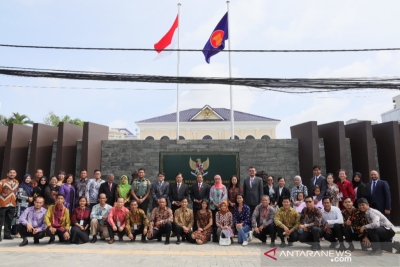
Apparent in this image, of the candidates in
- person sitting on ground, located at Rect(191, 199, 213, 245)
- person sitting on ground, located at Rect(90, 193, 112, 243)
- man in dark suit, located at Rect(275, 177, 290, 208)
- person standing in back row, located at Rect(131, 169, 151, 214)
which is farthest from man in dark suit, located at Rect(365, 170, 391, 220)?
person sitting on ground, located at Rect(90, 193, 112, 243)

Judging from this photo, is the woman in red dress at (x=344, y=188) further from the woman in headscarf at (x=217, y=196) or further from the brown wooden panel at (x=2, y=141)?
the brown wooden panel at (x=2, y=141)

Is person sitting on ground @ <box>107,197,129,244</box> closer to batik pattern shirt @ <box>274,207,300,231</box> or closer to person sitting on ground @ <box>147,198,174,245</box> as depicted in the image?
person sitting on ground @ <box>147,198,174,245</box>

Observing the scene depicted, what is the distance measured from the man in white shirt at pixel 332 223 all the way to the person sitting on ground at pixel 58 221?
5.12 m

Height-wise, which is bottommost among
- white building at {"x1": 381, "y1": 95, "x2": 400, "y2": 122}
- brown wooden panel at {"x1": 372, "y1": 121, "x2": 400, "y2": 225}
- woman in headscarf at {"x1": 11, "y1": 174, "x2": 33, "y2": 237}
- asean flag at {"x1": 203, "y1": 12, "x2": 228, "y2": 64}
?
woman in headscarf at {"x1": 11, "y1": 174, "x2": 33, "y2": 237}

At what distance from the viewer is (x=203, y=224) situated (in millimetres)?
6688

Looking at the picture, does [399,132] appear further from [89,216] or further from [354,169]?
[89,216]

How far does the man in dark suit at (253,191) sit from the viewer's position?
709 centimetres

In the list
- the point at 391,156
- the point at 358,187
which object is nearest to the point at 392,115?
the point at 391,156

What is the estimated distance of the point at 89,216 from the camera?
6.75 meters

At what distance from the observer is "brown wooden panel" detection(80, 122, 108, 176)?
9.35 m

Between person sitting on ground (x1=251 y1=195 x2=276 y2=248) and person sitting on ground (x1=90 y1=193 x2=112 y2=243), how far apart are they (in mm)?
3137

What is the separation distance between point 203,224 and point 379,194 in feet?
12.2

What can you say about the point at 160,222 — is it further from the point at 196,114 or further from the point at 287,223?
the point at 196,114

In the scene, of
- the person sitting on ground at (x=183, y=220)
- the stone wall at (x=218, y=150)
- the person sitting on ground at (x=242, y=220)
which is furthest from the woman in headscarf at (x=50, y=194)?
the person sitting on ground at (x=242, y=220)
